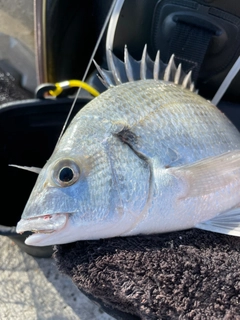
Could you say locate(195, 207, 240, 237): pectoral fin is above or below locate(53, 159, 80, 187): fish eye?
below

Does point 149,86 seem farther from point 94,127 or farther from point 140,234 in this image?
point 140,234

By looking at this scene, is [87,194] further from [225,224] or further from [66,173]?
[225,224]

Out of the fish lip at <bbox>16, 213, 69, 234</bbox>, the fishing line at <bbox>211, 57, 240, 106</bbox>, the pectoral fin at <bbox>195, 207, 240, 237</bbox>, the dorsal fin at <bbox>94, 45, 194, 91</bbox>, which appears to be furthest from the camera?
the fishing line at <bbox>211, 57, 240, 106</bbox>

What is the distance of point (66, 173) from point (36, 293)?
0.78 m

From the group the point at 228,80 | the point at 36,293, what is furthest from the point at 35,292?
→ the point at 228,80

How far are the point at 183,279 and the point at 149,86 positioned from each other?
446mm

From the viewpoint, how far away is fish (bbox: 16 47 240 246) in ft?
2.29

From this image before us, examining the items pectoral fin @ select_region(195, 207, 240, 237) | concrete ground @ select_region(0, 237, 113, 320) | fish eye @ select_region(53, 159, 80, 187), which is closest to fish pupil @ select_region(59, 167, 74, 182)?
fish eye @ select_region(53, 159, 80, 187)

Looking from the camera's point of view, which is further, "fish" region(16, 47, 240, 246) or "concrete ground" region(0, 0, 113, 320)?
"concrete ground" region(0, 0, 113, 320)

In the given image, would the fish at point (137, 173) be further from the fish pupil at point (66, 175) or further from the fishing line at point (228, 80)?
the fishing line at point (228, 80)

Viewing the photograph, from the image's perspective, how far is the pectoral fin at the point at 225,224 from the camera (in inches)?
32.2

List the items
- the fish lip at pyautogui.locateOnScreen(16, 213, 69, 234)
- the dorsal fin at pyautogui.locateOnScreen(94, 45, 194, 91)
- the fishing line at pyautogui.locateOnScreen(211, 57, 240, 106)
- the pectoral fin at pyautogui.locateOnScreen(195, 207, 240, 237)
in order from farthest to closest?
the fishing line at pyautogui.locateOnScreen(211, 57, 240, 106) < the dorsal fin at pyautogui.locateOnScreen(94, 45, 194, 91) < the pectoral fin at pyautogui.locateOnScreen(195, 207, 240, 237) < the fish lip at pyautogui.locateOnScreen(16, 213, 69, 234)

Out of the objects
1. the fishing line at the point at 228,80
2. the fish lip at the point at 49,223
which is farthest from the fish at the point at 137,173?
the fishing line at the point at 228,80

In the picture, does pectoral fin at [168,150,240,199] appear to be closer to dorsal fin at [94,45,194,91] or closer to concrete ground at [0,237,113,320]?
dorsal fin at [94,45,194,91]
